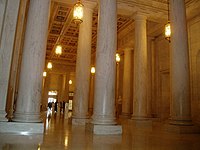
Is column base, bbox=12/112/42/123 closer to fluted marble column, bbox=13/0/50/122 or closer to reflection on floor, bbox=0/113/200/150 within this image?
fluted marble column, bbox=13/0/50/122

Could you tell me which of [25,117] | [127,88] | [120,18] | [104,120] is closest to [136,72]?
[127,88]

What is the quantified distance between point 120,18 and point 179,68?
387 inches

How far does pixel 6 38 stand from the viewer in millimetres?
8484

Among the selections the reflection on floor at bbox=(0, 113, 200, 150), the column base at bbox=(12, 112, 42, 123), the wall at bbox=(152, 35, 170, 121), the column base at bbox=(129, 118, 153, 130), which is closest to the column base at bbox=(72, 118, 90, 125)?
the column base at bbox=(129, 118, 153, 130)

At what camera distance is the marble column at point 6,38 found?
8.06m

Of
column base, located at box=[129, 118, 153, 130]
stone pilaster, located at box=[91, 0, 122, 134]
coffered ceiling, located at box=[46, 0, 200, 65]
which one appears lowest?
column base, located at box=[129, 118, 153, 130]

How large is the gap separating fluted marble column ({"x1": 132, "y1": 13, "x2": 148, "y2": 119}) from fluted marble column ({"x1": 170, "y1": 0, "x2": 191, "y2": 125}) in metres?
Answer: 3.51

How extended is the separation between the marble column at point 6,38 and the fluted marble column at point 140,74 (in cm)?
875

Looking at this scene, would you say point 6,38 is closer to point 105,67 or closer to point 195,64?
point 105,67

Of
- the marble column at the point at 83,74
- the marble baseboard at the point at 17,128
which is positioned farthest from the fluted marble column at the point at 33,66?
the marble column at the point at 83,74

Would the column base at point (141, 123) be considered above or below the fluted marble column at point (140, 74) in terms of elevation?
below

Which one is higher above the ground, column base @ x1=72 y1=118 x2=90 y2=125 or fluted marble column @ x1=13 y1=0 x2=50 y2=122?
fluted marble column @ x1=13 y1=0 x2=50 y2=122

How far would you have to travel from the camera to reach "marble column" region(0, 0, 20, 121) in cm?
806

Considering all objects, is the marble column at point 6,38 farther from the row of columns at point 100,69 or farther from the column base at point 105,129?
the column base at point 105,129
